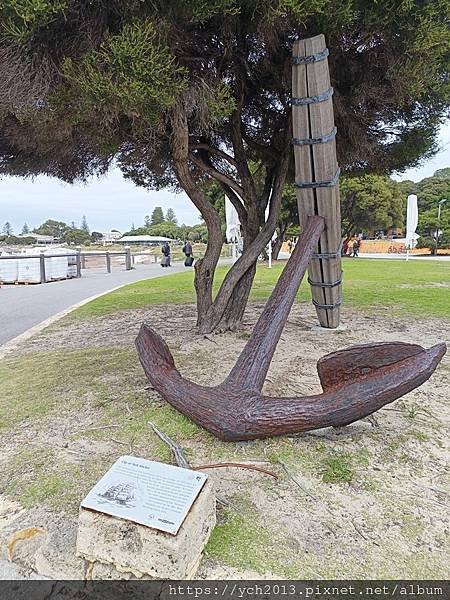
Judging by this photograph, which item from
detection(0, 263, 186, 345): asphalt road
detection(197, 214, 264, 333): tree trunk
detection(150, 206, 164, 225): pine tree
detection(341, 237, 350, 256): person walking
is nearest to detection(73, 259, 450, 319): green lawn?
detection(0, 263, 186, 345): asphalt road

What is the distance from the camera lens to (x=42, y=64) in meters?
2.93

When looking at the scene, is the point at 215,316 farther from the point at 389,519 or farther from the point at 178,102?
the point at 389,519

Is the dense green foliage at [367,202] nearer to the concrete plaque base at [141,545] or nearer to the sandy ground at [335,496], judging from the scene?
the sandy ground at [335,496]

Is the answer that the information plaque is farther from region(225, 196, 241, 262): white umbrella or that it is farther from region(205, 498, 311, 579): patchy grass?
region(225, 196, 241, 262): white umbrella

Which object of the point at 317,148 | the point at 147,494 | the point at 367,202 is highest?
the point at 367,202

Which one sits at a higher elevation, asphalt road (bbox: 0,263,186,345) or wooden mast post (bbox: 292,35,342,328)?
wooden mast post (bbox: 292,35,342,328)

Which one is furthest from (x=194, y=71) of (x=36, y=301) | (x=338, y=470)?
(x=36, y=301)

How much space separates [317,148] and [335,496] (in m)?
2.91

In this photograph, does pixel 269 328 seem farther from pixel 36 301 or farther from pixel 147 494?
pixel 36 301

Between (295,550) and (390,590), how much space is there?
0.35m

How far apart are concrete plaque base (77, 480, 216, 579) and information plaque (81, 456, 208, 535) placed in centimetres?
2

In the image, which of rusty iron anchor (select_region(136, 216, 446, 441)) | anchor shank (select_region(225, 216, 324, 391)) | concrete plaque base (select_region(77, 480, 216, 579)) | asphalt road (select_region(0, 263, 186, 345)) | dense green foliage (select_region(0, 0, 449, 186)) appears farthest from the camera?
asphalt road (select_region(0, 263, 186, 345))

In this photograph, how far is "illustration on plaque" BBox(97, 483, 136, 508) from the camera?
1.58 metres

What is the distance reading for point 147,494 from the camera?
5.30 ft
